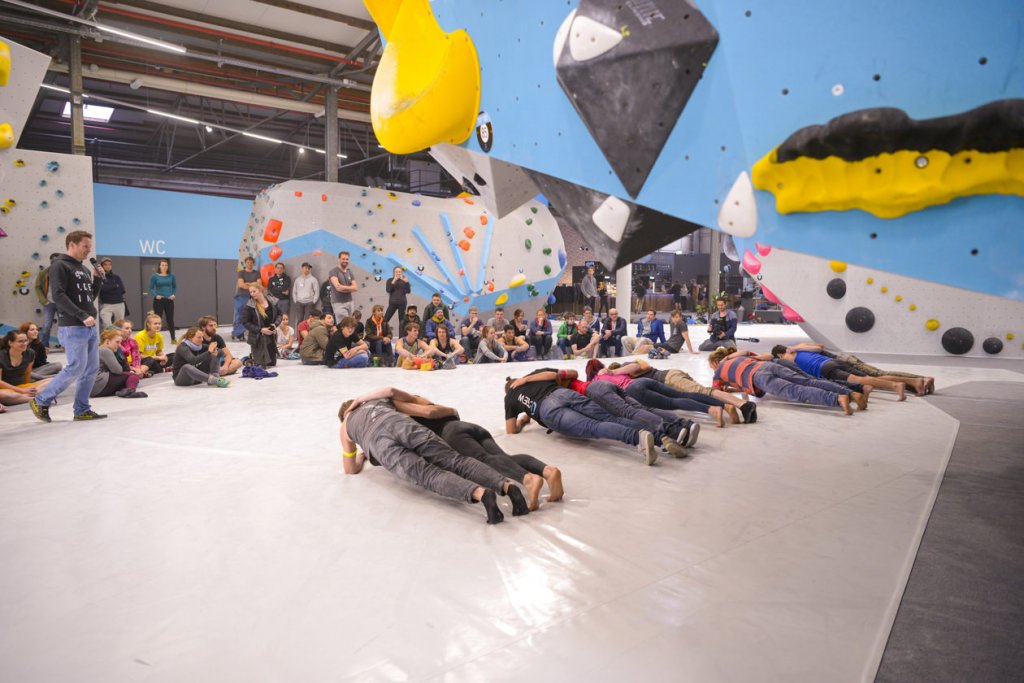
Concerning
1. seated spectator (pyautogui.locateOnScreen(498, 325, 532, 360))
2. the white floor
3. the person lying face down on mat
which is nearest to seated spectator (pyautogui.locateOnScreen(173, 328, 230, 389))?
the white floor

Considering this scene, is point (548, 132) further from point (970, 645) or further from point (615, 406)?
point (970, 645)

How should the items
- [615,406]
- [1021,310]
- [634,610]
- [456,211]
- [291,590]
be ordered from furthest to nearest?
[456,211] < [1021,310] < [615,406] < [291,590] < [634,610]

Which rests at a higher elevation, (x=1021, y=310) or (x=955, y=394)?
(x=1021, y=310)

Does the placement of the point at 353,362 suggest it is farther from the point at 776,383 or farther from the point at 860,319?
the point at 860,319

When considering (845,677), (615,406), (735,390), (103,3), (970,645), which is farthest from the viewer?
(103,3)

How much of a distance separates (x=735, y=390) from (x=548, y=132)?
13.8ft

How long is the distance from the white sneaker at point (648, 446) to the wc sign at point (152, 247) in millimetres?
15264

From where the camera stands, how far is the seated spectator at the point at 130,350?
7.00 metres

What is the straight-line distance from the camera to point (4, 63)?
5633mm

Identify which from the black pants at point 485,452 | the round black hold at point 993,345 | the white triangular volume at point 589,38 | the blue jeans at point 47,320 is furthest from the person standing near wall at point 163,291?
the round black hold at point 993,345

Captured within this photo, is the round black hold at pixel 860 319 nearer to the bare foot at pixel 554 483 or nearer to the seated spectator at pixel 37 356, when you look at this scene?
the bare foot at pixel 554 483

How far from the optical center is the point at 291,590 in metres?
2.26

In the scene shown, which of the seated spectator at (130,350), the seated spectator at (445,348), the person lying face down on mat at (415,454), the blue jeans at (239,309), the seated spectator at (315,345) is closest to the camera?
the person lying face down on mat at (415,454)

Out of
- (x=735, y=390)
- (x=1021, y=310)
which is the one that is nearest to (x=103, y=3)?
(x=735, y=390)
